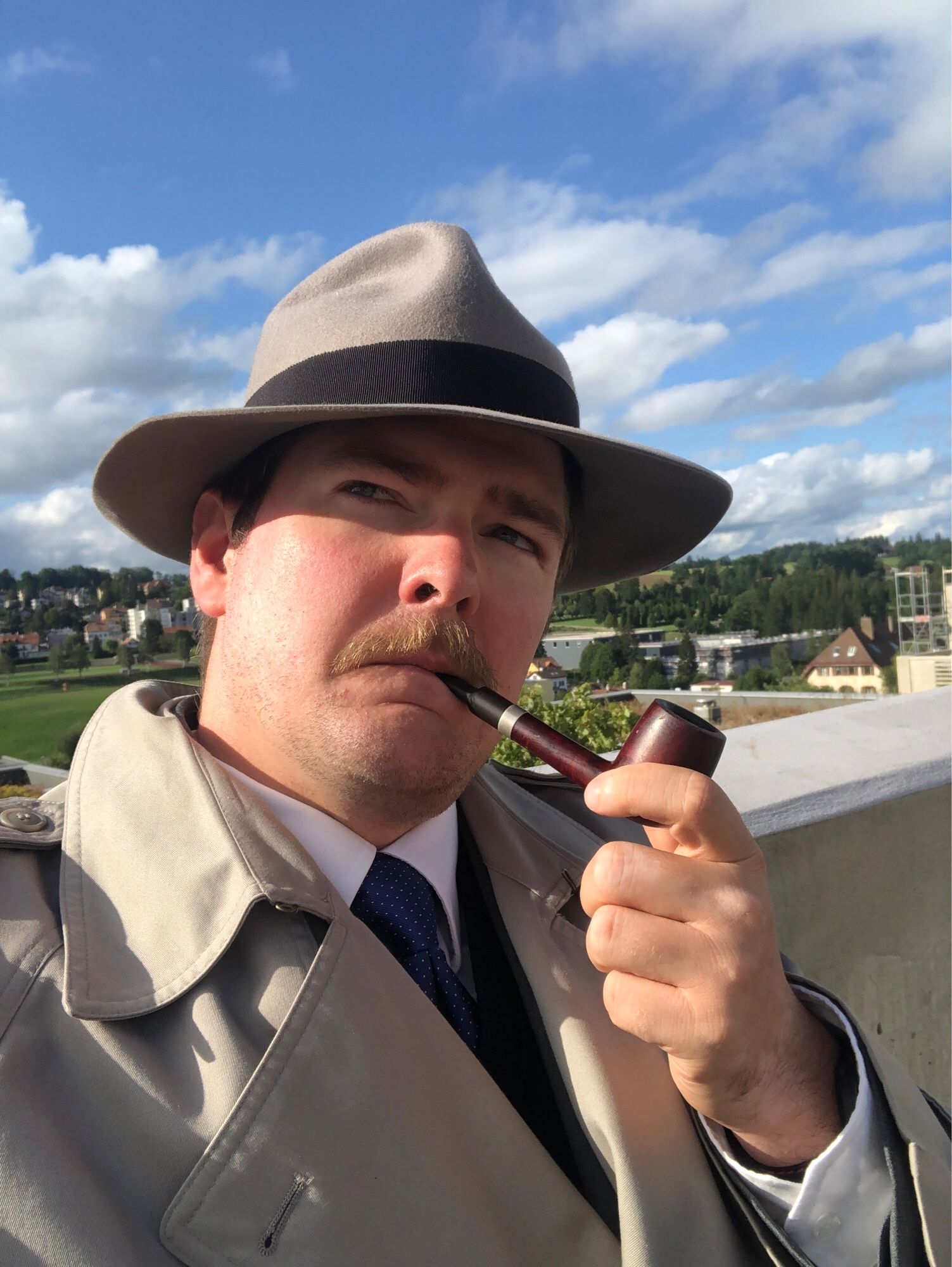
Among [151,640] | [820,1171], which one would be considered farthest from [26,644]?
[820,1171]

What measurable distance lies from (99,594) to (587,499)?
409cm

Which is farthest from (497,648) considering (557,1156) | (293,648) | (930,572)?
(930,572)

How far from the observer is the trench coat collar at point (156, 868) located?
38.9 inches

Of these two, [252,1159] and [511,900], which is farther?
[511,900]

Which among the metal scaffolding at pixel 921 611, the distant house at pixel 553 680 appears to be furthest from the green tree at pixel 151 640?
the metal scaffolding at pixel 921 611

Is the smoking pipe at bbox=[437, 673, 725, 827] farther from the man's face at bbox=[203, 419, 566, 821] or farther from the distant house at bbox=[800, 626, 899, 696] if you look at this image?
the distant house at bbox=[800, 626, 899, 696]

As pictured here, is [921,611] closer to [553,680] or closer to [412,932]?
[553,680]

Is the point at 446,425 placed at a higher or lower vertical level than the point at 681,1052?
higher

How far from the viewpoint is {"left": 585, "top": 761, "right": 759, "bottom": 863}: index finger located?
104 cm

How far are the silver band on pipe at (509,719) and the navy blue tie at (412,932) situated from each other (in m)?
0.33

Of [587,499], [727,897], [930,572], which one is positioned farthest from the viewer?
[930,572]

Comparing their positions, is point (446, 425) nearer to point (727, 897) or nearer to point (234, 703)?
point (234, 703)

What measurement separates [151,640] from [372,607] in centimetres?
178

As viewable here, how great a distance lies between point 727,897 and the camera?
1.08 meters
